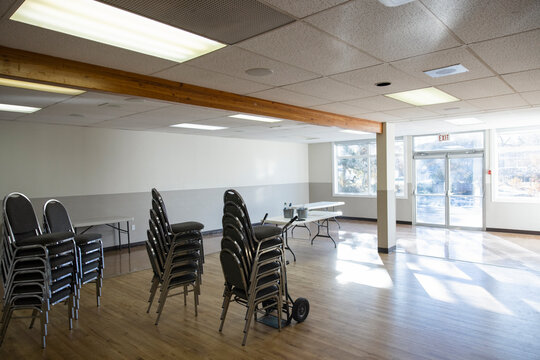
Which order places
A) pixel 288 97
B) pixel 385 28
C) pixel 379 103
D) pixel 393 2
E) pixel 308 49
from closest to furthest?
pixel 393 2
pixel 385 28
pixel 308 49
pixel 288 97
pixel 379 103

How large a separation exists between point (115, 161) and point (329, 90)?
4.99 meters

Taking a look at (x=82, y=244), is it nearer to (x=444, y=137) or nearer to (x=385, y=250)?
(x=385, y=250)

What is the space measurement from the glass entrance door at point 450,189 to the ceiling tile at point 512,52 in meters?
6.10

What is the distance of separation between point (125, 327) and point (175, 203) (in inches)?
185

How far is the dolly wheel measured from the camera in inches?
138

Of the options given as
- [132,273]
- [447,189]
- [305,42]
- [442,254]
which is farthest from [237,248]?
[447,189]

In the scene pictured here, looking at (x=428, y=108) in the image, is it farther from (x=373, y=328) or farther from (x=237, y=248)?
(x=237, y=248)

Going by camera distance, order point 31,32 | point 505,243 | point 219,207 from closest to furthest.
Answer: point 31,32
point 505,243
point 219,207

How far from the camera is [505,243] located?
7.08m

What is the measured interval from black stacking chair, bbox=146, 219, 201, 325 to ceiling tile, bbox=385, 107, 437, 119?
148 inches

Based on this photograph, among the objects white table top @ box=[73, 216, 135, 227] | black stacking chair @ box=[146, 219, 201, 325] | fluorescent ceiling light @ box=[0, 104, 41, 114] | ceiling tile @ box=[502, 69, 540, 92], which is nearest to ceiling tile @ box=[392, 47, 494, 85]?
ceiling tile @ box=[502, 69, 540, 92]

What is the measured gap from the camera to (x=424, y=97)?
15.2ft

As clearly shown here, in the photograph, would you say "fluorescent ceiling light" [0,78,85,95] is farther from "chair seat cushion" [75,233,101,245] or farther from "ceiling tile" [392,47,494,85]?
"ceiling tile" [392,47,494,85]

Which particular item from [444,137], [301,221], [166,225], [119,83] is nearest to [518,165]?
[444,137]
